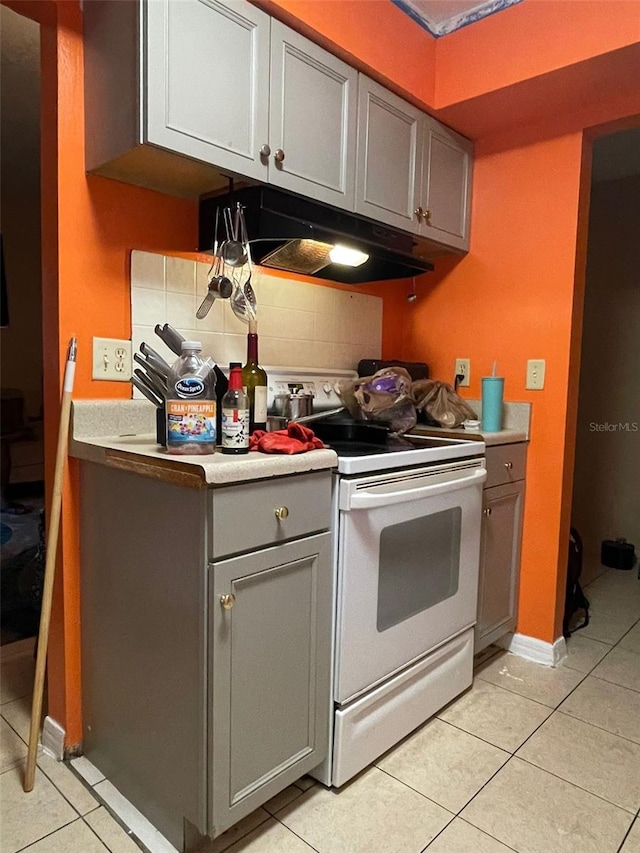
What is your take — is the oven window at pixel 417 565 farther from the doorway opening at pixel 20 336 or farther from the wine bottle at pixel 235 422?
the doorway opening at pixel 20 336

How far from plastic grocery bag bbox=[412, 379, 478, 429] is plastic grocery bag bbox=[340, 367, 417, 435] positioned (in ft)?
0.42

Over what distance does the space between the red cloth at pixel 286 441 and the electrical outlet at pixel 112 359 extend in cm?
43

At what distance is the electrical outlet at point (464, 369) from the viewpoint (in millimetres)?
2387

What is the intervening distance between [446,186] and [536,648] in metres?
1.84

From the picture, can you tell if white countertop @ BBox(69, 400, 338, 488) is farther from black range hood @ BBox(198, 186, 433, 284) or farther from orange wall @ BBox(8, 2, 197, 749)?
black range hood @ BBox(198, 186, 433, 284)

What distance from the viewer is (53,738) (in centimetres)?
158

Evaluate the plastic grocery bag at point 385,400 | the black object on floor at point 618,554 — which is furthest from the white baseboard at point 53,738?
the black object on floor at point 618,554

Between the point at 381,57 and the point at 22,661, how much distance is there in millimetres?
2430

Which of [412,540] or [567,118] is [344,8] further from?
[412,540]

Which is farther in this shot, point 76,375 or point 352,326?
point 352,326

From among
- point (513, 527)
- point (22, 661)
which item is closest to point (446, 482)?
point (513, 527)

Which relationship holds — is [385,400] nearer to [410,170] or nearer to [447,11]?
[410,170]

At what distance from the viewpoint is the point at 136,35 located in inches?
49.7

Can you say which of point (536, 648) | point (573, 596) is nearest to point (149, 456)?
point (536, 648)
